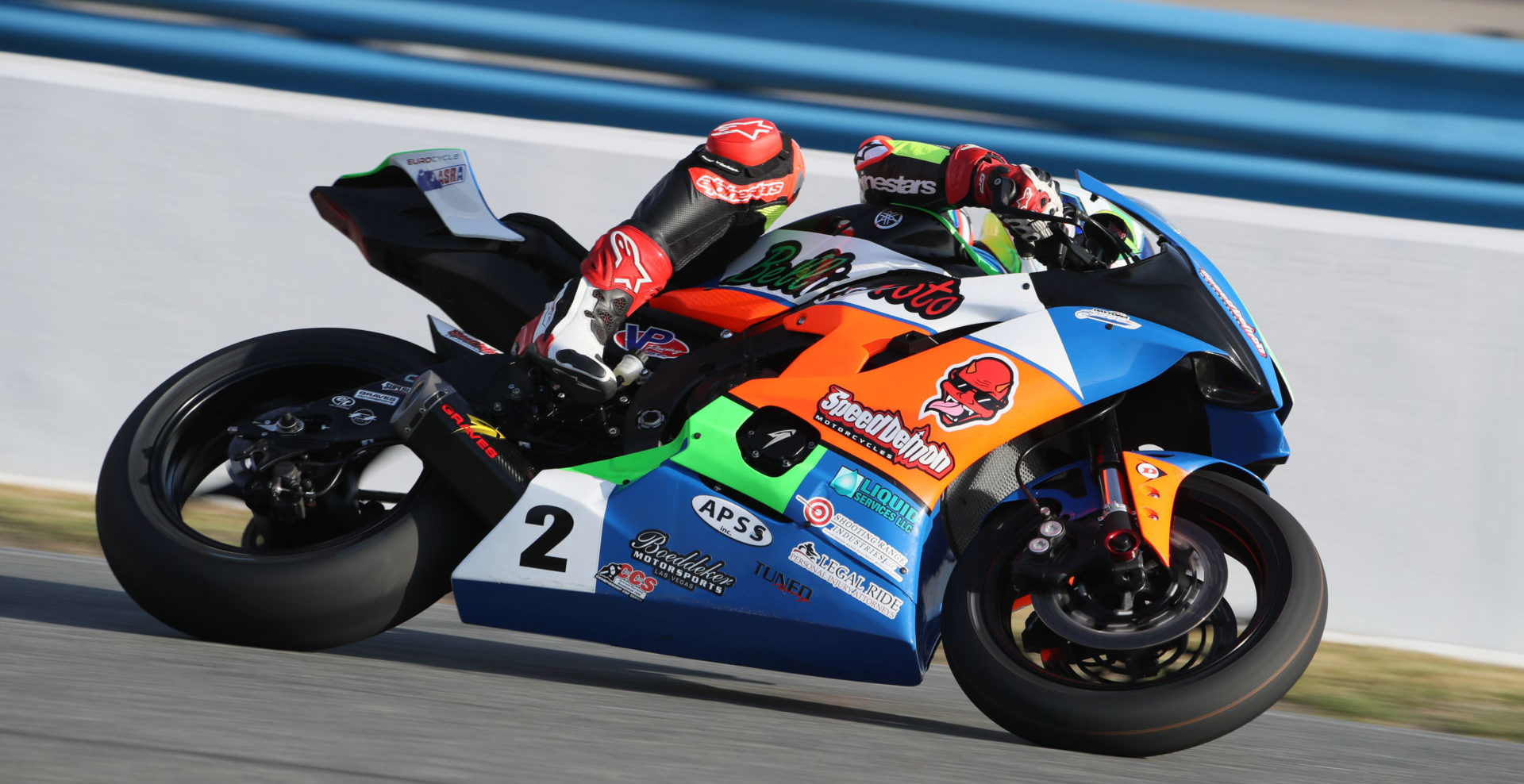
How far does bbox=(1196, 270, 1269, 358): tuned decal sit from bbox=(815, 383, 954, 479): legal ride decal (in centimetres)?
62

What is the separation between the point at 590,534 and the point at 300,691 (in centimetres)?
61

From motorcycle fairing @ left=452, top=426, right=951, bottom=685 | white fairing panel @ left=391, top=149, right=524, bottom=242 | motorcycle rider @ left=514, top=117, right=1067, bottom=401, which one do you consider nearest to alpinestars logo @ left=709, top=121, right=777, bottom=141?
motorcycle rider @ left=514, top=117, right=1067, bottom=401

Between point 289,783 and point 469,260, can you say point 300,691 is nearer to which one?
point 289,783

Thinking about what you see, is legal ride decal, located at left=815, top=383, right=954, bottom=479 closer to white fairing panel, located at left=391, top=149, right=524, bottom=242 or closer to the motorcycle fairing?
the motorcycle fairing

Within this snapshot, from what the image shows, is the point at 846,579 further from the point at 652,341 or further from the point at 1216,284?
the point at 1216,284

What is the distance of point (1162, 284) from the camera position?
2803 mm

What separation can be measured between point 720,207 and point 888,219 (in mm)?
368

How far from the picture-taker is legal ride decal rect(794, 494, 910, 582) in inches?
106

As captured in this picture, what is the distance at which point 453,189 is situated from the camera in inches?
128

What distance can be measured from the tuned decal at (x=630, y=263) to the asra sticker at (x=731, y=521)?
455 mm

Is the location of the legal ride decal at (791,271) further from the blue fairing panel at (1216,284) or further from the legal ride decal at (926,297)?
the blue fairing panel at (1216,284)

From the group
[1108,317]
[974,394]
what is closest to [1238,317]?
[1108,317]

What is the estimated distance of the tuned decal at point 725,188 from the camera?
296 centimetres

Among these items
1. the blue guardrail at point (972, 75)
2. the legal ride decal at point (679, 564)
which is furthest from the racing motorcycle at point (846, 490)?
the blue guardrail at point (972, 75)
